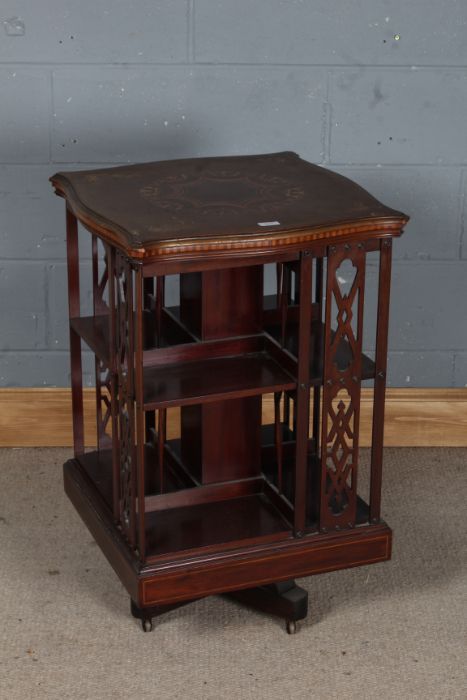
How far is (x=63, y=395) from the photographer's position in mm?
3543

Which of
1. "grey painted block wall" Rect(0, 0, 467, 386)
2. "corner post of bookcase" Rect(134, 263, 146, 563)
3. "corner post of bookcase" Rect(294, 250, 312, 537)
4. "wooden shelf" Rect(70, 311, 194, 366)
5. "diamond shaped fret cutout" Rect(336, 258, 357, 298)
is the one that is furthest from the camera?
"diamond shaped fret cutout" Rect(336, 258, 357, 298)

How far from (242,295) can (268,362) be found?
0.50 feet

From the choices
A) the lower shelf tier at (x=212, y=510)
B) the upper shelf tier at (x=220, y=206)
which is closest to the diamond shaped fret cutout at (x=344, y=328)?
the upper shelf tier at (x=220, y=206)

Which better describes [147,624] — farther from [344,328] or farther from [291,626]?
[344,328]

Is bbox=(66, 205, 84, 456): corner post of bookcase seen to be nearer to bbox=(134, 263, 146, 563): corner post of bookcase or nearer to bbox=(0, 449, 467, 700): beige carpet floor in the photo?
bbox=(0, 449, 467, 700): beige carpet floor

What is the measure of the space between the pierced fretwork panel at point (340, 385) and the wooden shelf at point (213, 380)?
0.10 metres

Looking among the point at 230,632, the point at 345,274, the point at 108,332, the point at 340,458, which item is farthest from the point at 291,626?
the point at 345,274

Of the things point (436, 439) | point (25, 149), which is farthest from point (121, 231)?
point (436, 439)

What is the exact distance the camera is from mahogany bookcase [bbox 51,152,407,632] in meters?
2.44

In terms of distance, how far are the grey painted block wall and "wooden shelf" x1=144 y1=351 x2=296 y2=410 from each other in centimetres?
88

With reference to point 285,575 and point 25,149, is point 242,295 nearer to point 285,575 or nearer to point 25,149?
point 285,575

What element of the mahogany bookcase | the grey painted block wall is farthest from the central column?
the grey painted block wall

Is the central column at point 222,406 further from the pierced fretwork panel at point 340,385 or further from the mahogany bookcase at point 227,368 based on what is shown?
the pierced fretwork panel at point 340,385

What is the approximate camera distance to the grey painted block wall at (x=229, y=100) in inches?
126
